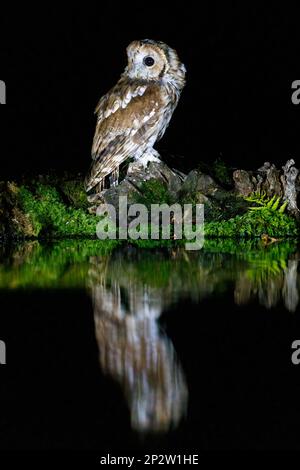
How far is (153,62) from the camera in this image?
7.33 meters

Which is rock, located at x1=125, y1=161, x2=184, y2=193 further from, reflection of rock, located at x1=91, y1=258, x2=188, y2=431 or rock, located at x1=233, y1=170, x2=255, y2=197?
reflection of rock, located at x1=91, y1=258, x2=188, y2=431

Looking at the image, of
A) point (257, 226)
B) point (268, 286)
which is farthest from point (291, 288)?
point (257, 226)

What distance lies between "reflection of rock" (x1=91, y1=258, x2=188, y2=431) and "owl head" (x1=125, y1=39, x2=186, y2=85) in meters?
3.31

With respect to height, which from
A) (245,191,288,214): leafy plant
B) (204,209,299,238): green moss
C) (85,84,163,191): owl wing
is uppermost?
(85,84,163,191): owl wing

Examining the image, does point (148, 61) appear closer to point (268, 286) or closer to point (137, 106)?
point (137, 106)

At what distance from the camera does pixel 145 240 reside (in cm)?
707

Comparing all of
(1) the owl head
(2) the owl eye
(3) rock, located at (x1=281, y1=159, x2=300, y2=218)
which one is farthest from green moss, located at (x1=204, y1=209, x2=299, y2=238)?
(2) the owl eye

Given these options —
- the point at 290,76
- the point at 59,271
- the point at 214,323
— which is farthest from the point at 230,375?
the point at 290,76

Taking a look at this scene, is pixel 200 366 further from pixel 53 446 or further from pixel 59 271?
pixel 59 271

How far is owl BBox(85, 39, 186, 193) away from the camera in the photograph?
7.22 meters

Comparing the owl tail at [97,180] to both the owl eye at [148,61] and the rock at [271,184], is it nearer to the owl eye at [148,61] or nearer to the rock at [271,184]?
the owl eye at [148,61]

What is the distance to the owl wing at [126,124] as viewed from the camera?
23.6ft

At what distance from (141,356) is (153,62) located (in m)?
4.63
